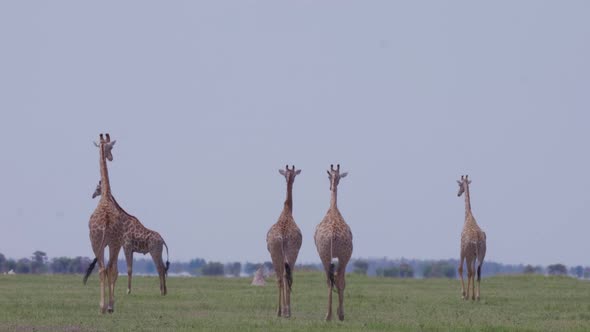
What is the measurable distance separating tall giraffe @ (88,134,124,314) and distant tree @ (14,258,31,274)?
97831 mm

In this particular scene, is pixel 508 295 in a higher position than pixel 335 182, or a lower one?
lower

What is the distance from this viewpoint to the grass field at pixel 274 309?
2269cm

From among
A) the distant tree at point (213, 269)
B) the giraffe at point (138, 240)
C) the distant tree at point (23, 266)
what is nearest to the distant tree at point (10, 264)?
the distant tree at point (23, 266)

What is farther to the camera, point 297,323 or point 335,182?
point 335,182

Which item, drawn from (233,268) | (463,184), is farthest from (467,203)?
(233,268)

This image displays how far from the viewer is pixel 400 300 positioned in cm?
3200

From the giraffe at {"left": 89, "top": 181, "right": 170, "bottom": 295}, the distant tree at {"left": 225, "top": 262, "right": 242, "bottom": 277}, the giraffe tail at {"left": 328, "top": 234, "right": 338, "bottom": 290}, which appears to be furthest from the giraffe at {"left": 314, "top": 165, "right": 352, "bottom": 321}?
the distant tree at {"left": 225, "top": 262, "right": 242, "bottom": 277}

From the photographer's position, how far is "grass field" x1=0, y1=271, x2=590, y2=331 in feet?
74.4

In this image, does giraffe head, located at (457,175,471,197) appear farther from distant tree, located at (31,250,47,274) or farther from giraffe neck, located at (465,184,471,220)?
distant tree, located at (31,250,47,274)

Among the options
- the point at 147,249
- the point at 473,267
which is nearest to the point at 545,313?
the point at 473,267

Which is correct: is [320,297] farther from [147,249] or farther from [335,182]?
[335,182]

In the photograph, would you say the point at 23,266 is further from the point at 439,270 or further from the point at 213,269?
the point at 439,270

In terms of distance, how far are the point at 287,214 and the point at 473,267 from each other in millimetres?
10319

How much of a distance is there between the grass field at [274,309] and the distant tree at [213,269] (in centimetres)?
10673
